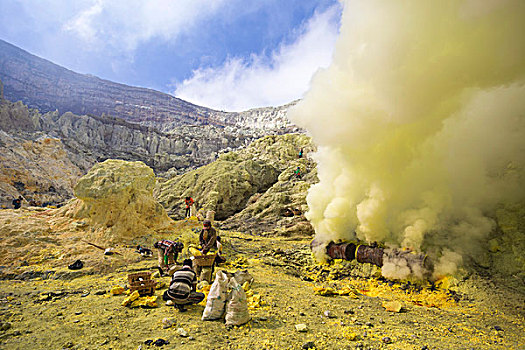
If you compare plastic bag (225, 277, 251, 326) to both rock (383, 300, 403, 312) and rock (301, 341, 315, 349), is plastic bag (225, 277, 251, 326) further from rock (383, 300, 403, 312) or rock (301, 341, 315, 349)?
rock (383, 300, 403, 312)

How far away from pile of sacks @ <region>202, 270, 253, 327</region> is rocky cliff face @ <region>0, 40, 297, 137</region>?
8294 cm

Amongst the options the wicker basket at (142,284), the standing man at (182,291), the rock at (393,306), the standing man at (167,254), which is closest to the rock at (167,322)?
the standing man at (182,291)

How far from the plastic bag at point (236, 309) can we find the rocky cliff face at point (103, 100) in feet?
272

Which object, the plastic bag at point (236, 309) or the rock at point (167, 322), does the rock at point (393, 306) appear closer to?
the plastic bag at point (236, 309)

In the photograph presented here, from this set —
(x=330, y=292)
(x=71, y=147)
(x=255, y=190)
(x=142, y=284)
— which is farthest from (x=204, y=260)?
(x=71, y=147)

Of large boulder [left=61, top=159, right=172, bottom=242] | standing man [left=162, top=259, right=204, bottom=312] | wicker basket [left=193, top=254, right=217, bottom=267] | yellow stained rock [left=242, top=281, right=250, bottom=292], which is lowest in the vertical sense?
yellow stained rock [left=242, top=281, right=250, bottom=292]

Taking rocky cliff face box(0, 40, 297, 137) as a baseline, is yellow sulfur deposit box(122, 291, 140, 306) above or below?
below

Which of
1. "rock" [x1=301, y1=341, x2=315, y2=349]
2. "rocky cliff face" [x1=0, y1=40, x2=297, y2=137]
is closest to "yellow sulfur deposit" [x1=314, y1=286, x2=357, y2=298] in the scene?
"rock" [x1=301, y1=341, x2=315, y2=349]

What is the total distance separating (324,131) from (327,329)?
7.23 m

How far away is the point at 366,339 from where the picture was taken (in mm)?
3791

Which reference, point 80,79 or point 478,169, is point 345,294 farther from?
point 80,79

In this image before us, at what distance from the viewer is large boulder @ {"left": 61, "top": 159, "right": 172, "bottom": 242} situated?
10.0 m

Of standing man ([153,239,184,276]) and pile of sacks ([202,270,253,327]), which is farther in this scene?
standing man ([153,239,184,276])

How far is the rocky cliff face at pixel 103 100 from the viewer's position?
9062 cm
